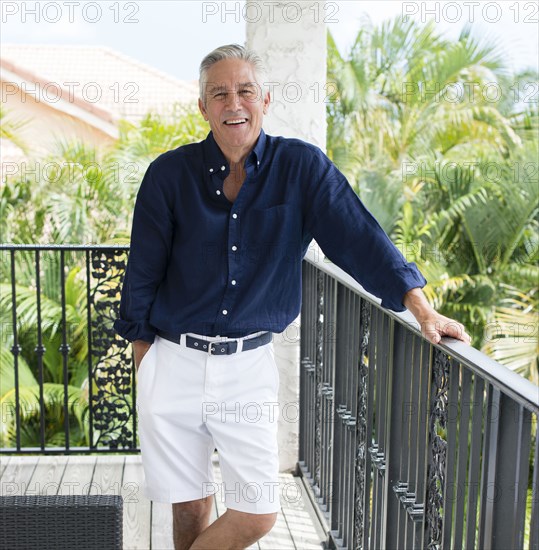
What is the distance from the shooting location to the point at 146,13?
19078mm

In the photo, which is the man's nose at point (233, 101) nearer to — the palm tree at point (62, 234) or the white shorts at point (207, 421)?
the white shorts at point (207, 421)

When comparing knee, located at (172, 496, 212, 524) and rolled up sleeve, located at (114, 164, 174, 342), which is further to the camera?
knee, located at (172, 496, 212, 524)

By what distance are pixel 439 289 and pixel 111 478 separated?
5170 mm

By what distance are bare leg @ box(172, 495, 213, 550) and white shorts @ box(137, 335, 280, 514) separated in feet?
0.25

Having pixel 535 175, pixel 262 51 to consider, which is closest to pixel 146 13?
pixel 535 175

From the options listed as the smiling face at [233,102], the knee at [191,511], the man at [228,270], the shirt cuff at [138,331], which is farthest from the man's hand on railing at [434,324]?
the knee at [191,511]

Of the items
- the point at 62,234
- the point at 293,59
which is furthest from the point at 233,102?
the point at 62,234

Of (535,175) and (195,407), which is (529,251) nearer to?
(535,175)

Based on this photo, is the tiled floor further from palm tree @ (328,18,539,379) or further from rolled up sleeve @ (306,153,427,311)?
palm tree @ (328,18,539,379)

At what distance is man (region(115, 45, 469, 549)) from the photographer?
78.0 inches

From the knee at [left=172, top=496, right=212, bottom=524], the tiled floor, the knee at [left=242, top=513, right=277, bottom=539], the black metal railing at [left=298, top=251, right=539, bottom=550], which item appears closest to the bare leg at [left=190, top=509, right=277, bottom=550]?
the knee at [left=242, top=513, right=277, bottom=539]

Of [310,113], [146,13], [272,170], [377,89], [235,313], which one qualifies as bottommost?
[235,313]

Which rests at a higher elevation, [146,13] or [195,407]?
[146,13]

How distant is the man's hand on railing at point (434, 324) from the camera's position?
1587 millimetres
